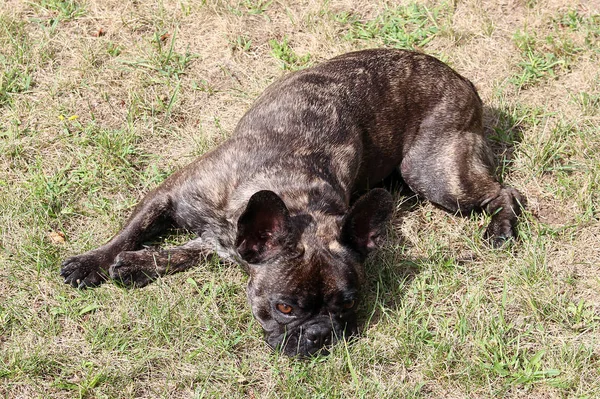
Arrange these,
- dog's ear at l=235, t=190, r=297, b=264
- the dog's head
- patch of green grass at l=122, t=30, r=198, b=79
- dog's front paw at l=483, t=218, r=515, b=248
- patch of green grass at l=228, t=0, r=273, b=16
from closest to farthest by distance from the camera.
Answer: dog's ear at l=235, t=190, r=297, b=264, the dog's head, dog's front paw at l=483, t=218, r=515, b=248, patch of green grass at l=122, t=30, r=198, b=79, patch of green grass at l=228, t=0, r=273, b=16

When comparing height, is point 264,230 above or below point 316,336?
above

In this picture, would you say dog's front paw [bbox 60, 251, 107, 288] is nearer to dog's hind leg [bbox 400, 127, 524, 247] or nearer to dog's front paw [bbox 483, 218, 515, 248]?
dog's hind leg [bbox 400, 127, 524, 247]

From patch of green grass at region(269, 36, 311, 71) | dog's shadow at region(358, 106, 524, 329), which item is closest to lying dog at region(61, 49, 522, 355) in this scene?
dog's shadow at region(358, 106, 524, 329)

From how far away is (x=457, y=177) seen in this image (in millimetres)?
6926

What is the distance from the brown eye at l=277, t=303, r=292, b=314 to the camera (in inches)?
217

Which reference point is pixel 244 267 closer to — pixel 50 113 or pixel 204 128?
pixel 204 128

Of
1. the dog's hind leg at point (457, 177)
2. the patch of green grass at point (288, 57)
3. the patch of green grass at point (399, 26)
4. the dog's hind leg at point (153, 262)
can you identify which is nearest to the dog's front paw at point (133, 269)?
the dog's hind leg at point (153, 262)

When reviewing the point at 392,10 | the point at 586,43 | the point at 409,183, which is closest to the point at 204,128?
the point at 409,183

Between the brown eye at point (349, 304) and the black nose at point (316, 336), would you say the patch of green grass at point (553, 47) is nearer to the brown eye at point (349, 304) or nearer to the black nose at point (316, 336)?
the brown eye at point (349, 304)

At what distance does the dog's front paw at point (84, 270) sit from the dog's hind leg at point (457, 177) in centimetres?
277

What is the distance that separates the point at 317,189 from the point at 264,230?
66cm

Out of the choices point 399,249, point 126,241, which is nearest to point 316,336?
point 399,249

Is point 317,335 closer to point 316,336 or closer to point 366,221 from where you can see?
point 316,336

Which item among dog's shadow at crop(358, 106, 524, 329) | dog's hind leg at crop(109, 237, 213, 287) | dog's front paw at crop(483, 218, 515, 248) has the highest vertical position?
dog's hind leg at crop(109, 237, 213, 287)
